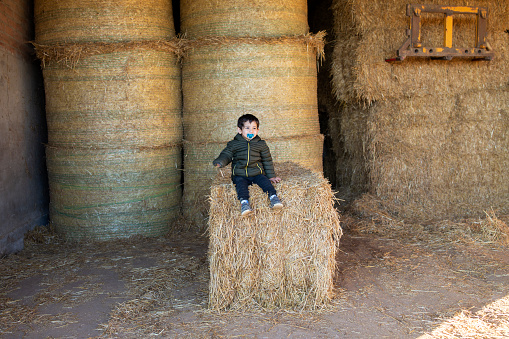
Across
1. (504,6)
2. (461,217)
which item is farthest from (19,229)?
(504,6)

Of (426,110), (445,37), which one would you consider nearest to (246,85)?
(426,110)

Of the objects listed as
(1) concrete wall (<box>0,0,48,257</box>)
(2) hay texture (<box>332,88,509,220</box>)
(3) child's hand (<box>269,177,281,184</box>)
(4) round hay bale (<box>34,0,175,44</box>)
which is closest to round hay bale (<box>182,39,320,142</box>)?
(4) round hay bale (<box>34,0,175,44</box>)

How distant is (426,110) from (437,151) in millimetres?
581

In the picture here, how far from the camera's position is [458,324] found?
338 cm

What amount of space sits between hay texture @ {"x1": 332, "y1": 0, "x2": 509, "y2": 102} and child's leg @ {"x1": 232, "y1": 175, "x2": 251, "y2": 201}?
289 cm

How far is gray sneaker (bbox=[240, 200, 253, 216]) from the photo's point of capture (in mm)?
3666

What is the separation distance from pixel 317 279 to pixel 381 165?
10.4ft

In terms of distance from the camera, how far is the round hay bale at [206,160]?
226 inches

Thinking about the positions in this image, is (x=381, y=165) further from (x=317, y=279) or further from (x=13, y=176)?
(x=13, y=176)

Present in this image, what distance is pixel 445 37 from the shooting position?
20.1 ft

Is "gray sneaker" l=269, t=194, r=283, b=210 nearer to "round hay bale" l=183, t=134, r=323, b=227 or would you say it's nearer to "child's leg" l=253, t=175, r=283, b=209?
"child's leg" l=253, t=175, r=283, b=209

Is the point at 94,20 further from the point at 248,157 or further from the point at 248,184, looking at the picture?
the point at 248,184

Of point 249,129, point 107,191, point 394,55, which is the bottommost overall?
point 107,191

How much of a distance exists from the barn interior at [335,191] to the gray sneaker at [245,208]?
77cm
